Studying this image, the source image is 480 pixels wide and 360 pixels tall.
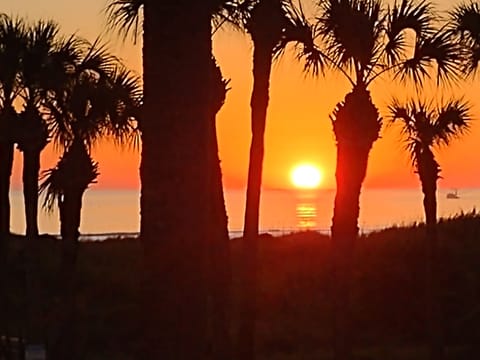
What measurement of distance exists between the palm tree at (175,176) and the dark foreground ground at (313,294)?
15.4 metres

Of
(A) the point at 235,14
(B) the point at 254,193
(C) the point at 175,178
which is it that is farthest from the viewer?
(B) the point at 254,193

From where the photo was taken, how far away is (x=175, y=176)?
711cm

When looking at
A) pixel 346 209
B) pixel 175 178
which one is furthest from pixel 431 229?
pixel 175 178

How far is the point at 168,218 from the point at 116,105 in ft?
44.7

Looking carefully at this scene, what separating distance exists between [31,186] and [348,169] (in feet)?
21.3

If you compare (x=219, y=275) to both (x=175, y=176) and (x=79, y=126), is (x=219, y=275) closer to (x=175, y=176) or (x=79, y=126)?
(x=79, y=126)

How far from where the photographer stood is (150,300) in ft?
23.0

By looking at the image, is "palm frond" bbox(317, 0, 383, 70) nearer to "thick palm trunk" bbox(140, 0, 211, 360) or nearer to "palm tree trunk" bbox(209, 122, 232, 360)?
"palm tree trunk" bbox(209, 122, 232, 360)

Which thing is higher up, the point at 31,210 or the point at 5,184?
the point at 5,184

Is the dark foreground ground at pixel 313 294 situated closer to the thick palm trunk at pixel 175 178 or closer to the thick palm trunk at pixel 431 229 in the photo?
the thick palm trunk at pixel 431 229

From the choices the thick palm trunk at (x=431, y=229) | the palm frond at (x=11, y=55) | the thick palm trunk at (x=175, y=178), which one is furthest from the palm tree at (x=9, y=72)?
the thick palm trunk at (x=175, y=178)

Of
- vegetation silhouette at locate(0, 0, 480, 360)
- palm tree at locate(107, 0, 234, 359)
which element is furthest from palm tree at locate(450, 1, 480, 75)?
palm tree at locate(107, 0, 234, 359)

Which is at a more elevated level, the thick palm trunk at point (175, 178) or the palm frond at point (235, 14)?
the palm frond at point (235, 14)

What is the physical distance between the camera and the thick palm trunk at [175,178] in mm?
7004
